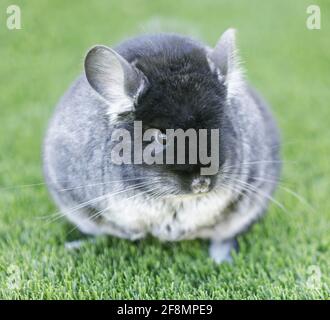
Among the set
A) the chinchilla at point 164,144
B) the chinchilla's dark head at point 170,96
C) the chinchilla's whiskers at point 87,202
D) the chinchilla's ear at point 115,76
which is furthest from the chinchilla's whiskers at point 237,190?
the chinchilla's ear at point 115,76

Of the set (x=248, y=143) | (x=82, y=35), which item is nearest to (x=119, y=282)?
(x=248, y=143)

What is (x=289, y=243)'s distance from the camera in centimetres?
412

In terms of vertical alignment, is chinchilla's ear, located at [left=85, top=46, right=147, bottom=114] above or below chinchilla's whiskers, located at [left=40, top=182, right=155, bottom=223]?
above

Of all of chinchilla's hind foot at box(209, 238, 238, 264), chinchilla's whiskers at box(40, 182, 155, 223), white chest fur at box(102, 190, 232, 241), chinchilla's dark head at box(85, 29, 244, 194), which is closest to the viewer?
chinchilla's dark head at box(85, 29, 244, 194)

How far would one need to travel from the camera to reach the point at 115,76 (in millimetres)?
3176

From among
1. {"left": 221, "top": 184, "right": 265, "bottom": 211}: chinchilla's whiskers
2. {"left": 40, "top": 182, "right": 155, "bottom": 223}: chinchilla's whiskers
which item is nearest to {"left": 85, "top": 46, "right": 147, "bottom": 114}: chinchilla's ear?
{"left": 40, "top": 182, "right": 155, "bottom": 223}: chinchilla's whiskers

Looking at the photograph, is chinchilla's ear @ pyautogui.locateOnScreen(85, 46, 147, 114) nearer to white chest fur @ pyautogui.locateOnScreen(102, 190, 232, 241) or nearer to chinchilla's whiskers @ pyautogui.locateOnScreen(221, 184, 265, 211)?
white chest fur @ pyautogui.locateOnScreen(102, 190, 232, 241)

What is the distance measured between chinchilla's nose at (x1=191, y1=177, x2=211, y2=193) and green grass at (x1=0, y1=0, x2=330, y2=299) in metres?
0.75

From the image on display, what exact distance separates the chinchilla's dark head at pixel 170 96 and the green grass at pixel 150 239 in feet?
2.73

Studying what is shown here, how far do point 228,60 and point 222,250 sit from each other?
1411 mm

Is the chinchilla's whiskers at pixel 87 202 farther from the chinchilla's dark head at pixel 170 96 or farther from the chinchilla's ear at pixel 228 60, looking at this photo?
the chinchilla's ear at pixel 228 60

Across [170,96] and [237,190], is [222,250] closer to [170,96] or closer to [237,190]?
[237,190]

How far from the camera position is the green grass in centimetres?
362

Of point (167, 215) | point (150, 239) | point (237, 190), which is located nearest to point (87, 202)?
point (167, 215)
